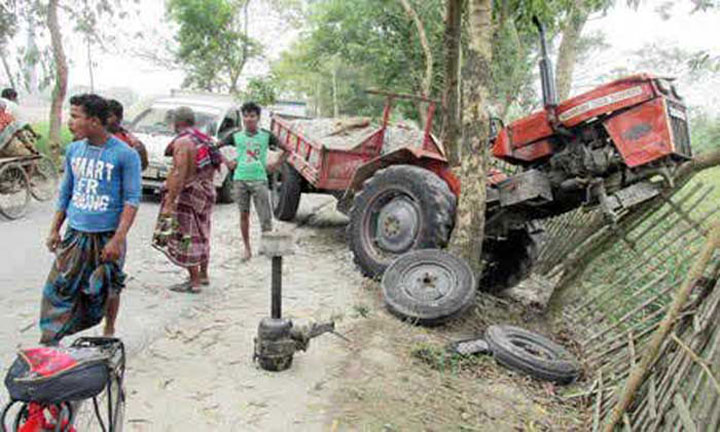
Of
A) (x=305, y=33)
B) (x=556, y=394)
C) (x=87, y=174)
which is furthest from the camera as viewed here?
(x=305, y=33)

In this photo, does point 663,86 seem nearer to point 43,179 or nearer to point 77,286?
point 77,286

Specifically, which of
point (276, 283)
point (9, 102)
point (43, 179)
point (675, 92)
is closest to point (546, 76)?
point (675, 92)

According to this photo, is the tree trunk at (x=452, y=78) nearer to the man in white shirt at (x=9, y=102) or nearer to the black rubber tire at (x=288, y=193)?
the black rubber tire at (x=288, y=193)

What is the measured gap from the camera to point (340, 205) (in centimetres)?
733

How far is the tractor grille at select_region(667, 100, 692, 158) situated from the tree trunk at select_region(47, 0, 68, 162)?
10697 mm

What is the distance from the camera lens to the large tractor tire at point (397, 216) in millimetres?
5629

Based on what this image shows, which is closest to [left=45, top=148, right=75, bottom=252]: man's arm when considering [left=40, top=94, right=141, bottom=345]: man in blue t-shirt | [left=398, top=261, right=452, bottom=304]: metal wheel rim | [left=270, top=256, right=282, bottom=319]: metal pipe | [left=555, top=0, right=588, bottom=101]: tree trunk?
[left=40, top=94, right=141, bottom=345]: man in blue t-shirt

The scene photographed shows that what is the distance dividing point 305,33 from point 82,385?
28.3m

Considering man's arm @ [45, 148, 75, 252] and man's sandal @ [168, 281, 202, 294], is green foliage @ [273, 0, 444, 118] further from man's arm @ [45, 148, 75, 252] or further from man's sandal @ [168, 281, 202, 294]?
man's arm @ [45, 148, 75, 252]

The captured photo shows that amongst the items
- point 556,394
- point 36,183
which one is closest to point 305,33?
point 36,183

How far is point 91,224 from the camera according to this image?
335 centimetres

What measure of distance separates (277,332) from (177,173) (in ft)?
6.54

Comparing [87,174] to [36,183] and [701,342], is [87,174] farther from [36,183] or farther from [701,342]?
[36,183]

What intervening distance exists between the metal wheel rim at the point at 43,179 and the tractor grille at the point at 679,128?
26.3 ft
